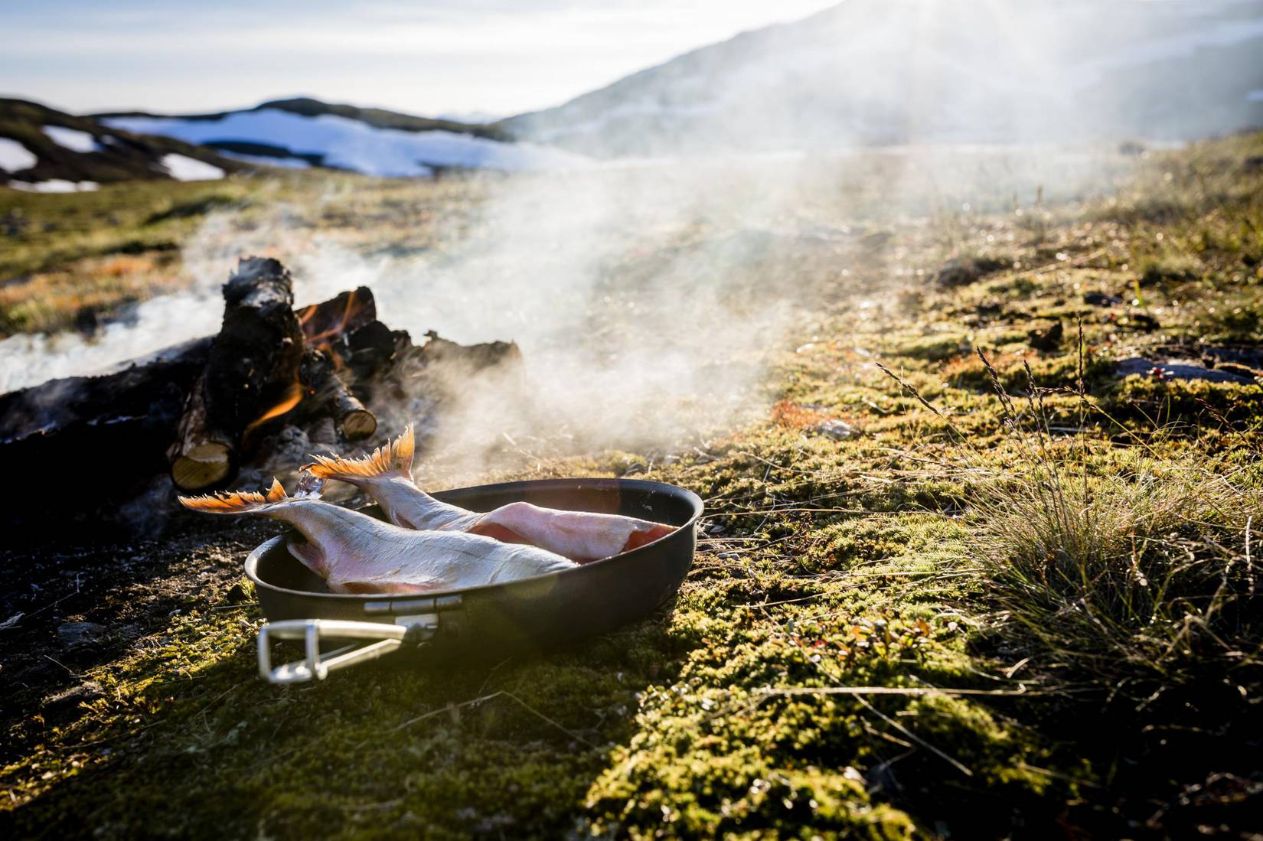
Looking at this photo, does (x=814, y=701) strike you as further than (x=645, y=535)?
No

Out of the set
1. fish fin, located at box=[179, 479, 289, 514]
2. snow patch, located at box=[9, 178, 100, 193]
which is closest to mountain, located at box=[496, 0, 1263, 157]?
snow patch, located at box=[9, 178, 100, 193]

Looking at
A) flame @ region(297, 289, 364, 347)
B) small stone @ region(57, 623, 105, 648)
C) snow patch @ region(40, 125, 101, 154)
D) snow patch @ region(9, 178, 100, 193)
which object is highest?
snow patch @ region(40, 125, 101, 154)

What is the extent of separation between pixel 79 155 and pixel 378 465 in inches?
2662

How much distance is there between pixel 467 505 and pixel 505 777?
177cm

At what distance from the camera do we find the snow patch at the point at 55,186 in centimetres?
4603

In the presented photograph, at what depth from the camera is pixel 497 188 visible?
27.4 metres

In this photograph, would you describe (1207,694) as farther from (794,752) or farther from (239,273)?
(239,273)

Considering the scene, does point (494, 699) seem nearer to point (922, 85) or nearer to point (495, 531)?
point (495, 531)

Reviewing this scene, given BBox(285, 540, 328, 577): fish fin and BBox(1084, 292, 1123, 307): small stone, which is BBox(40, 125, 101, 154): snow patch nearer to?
BBox(1084, 292, 1123, 307): small stone

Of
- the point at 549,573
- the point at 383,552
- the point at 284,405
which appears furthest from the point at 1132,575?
the point at 284,405

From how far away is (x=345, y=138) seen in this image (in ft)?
205

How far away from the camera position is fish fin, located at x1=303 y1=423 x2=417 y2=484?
3.69 m

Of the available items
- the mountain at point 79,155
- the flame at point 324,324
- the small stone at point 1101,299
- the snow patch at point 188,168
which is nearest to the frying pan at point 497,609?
the flame at point 324,324

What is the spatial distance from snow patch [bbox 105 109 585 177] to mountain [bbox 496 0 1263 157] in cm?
523
